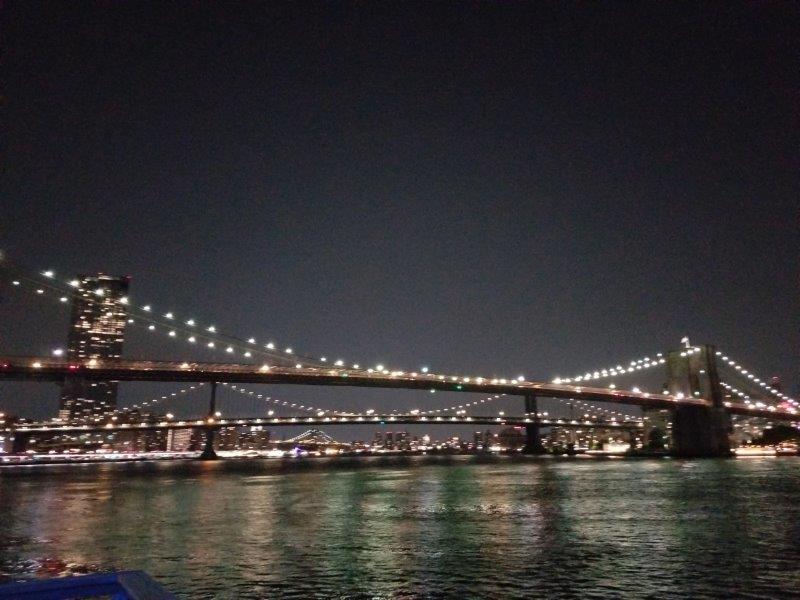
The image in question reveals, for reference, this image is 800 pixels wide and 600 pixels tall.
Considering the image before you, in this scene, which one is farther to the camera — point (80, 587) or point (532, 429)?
point (532, 429)

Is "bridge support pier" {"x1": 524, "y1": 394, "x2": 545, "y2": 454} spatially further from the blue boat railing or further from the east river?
the blue boat railing

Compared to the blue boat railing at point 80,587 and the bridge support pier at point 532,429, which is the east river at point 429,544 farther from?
the bridge support pier at point 532,429

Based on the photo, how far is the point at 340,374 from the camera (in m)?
66.6

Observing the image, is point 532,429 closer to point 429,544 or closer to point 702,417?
point 702,417

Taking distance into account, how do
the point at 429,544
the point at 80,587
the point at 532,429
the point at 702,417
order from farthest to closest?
the point at 532,429, the point at 702,417, the point at 429,544, the point at 80,587

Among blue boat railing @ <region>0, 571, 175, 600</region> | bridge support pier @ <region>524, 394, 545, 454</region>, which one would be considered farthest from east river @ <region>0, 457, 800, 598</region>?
bridge support pier @ <region>524, 394, 545, 454</region>

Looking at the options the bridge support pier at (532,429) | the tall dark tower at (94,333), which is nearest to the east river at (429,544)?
the tall dark tower at (94,333)

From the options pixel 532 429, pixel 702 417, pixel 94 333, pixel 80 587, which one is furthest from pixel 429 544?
pixel 94 333

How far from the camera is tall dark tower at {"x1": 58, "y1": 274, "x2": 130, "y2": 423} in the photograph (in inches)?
2394

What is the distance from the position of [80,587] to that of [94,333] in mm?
113501

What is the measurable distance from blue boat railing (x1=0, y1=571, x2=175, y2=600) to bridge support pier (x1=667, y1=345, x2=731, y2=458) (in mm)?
72156

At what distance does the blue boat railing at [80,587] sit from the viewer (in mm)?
2646

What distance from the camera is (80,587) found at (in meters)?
2.66

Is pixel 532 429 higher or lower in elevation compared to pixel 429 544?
higher
